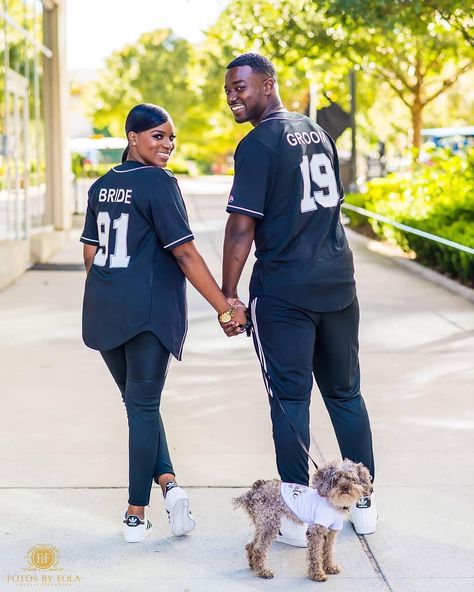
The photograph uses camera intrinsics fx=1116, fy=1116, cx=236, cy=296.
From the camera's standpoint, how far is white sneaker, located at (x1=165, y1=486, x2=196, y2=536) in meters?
4.57

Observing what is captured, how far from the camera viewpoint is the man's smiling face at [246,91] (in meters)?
4.36

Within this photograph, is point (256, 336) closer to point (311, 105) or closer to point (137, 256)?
point (137, 256)

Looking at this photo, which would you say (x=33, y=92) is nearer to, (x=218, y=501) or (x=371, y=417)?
(x=371, y=417)

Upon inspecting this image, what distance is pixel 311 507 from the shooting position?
4.11 metres

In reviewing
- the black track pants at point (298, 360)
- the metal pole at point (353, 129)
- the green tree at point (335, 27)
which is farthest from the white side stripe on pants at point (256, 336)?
the metal pole at point (353, 129)

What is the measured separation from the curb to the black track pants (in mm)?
7279

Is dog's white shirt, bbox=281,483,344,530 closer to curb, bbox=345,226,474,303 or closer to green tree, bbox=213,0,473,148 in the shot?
curb, bbox=345,226,474,303

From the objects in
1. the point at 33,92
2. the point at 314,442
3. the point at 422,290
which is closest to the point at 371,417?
Answer: the point at 314,442

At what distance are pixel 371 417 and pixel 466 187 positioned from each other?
1028cm

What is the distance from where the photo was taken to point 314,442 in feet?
20.1

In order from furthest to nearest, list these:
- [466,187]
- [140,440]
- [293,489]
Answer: [466,187] < [140,440] < [293,489]

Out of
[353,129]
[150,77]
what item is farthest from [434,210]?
[150,77]

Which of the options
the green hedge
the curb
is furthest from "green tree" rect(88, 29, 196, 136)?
the curb

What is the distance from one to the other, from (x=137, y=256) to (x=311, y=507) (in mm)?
1174
